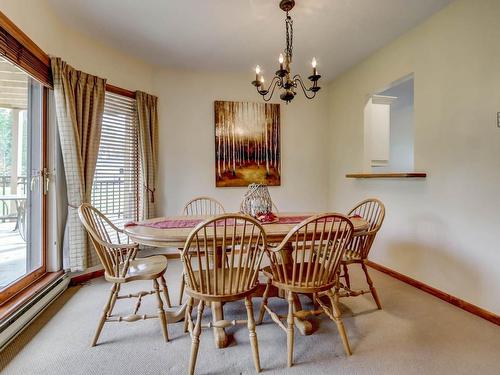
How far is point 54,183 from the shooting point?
102 inches

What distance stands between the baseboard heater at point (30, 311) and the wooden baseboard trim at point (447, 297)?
3330 millimetres

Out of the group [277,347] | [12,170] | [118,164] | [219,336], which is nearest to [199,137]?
[118,164]

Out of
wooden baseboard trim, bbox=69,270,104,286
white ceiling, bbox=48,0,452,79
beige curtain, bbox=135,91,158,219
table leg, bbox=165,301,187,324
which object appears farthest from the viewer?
beige curtain, bbox=135,91,158,219

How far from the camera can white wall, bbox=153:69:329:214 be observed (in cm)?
371

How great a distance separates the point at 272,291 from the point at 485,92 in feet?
7.48

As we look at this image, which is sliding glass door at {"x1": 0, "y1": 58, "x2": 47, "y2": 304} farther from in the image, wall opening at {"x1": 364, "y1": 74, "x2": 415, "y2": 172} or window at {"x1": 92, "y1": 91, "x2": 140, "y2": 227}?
wall opening at {"x1": 364, "y1": 74, "x2": 415, "y2": 172}

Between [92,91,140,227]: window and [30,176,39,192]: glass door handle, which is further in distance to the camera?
[92,91,140,227]: window

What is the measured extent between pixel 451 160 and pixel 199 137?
2862 mm

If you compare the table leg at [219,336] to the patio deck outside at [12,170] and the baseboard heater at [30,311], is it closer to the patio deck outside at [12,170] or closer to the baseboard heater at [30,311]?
the baseboard heater at [30,311]

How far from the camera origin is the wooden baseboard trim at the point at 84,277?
2.78 metres

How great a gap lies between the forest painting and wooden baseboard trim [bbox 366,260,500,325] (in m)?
1.85

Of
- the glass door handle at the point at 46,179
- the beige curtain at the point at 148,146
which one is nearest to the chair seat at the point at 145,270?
the glass door handle at the point at 46,179

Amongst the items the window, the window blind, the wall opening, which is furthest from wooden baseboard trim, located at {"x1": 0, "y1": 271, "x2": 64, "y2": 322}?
the wall opening

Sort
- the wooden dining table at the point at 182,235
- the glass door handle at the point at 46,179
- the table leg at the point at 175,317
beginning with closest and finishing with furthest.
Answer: the wooden dining table at the point at 182,235, the table leg at the point at 175,317, the glass door handle at the point at 46,179
